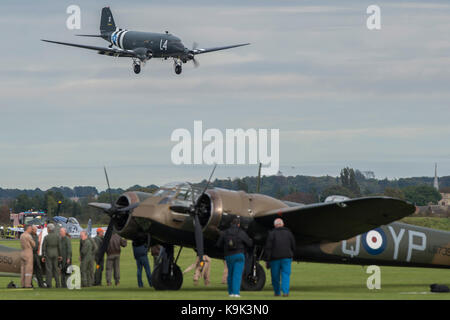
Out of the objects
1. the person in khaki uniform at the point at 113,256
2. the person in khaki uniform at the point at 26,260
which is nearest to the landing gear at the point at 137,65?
the person in khaki uniform at the point at 113,256

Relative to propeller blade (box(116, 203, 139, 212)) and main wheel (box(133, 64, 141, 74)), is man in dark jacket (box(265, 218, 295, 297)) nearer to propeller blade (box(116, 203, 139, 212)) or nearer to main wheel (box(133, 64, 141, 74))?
propeller blade (box(116, 203, 139, 212))

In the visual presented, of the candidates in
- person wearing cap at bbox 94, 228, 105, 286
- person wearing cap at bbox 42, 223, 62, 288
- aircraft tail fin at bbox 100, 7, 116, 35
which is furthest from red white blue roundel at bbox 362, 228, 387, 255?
aircraft tail fin at bbox 100, 7, 116, 35

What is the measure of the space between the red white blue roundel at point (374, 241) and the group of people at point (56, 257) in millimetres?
7225

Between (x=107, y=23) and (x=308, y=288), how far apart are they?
4483 cm

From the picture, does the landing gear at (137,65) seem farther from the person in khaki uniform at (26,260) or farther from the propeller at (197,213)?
the propeller at (197,213)

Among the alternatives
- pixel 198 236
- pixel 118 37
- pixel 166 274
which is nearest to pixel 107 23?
pixel 118 37

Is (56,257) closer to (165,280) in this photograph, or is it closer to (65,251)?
(65,251)

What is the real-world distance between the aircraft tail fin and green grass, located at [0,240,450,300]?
1124 inches

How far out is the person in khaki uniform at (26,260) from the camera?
79.5 feet

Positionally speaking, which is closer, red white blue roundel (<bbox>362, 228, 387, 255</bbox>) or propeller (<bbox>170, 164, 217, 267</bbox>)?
propeller (<bbox>170, 164, 217, 267</bbox>)

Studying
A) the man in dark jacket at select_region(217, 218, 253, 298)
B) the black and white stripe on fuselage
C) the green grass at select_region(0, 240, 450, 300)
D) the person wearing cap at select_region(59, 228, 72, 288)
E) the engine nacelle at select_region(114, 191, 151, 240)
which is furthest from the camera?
the black and white stripe on fuselage

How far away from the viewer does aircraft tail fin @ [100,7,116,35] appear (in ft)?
214
